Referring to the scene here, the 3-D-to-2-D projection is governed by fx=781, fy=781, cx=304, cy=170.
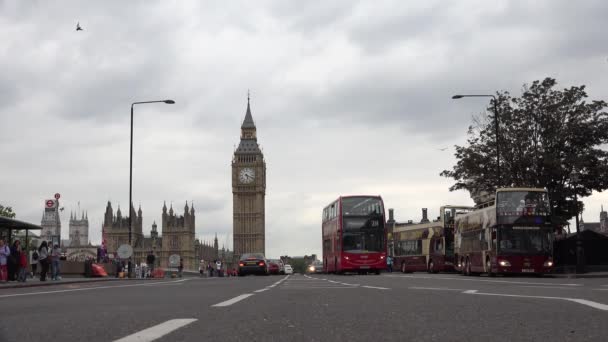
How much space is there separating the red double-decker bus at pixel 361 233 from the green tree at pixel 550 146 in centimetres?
991

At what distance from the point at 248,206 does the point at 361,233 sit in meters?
135

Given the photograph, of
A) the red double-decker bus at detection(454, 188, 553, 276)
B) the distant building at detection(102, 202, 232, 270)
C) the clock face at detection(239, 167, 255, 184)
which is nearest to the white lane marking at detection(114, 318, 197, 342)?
the red double-decker bus at detection(454, 188, 553, 276)

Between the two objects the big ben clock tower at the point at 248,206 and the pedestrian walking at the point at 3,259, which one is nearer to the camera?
the pedestrian walking at the point at 3,259

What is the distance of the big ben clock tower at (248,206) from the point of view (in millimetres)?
171125

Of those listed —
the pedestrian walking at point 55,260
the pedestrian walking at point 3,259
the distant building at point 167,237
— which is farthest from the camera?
the distant building at point 167,237

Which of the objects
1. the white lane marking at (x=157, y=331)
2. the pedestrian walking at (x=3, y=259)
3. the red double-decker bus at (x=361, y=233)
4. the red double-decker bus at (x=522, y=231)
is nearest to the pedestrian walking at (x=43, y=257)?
the pedestrian walking at (x=3, y=259)

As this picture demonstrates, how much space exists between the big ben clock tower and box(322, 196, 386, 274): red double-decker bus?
131 m

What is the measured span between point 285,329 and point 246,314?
172cm

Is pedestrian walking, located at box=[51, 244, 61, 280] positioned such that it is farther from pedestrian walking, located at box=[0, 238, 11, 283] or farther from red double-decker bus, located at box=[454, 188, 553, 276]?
red double-decker bus, located at box=[454, 188, 553, 276]

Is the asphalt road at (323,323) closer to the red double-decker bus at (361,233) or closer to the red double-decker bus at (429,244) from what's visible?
the red double-decker bus at (361,233)

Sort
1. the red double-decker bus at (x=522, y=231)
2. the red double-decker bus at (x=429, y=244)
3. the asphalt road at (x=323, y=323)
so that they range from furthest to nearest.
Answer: the red double-decker bus at (x=429, y=244), the red double-decker bus at (x=522, y=231), the asphalt road at (x=323, y=323)

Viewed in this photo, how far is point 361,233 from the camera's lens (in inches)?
1508

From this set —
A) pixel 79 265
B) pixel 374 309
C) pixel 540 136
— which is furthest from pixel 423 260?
pixel 374 309

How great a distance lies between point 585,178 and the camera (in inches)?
1700
